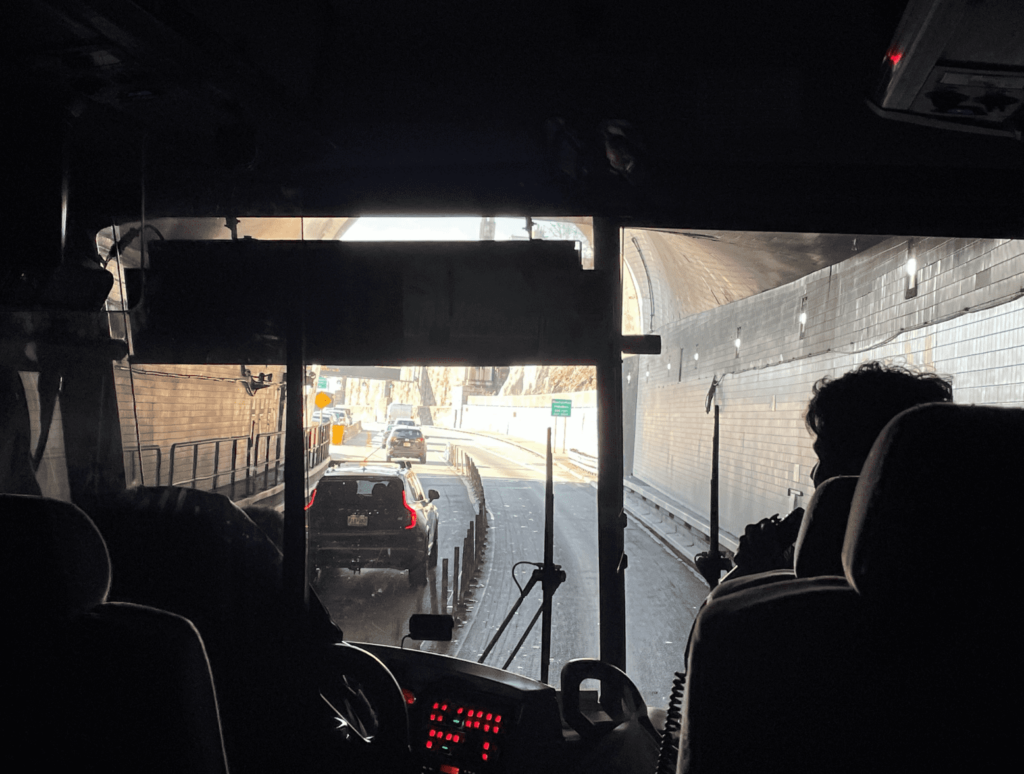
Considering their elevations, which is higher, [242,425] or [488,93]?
[488,93]

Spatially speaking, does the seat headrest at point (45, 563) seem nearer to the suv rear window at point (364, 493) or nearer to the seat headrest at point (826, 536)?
the seat headrest at point (826, 536)

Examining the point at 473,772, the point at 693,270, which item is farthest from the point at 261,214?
the point at 693,270

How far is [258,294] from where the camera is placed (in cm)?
226

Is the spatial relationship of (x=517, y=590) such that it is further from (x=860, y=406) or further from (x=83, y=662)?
(x=83, y=662)

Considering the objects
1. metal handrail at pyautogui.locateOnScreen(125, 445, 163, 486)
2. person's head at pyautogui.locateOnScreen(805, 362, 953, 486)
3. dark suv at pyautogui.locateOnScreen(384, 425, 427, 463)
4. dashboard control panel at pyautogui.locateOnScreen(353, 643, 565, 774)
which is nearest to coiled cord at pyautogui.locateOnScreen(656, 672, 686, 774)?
dashboard control panel at pyautogui.locateOnScreen(353, 643, 565, 774)

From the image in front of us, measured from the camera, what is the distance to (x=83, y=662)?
3.89 ft

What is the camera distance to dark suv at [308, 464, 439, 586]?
17.6 ft

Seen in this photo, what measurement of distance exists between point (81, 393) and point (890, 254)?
7209 millimetres

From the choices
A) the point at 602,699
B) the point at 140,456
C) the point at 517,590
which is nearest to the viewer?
the point at 140,456

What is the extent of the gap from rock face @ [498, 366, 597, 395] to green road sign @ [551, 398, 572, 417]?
144mm

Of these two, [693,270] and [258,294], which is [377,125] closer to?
[258,294]

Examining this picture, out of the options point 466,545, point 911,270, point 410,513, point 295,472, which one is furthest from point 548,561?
point 911,270

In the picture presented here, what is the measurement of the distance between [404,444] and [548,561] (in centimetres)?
234

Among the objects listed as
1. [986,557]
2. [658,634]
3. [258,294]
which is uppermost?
[258,294]
